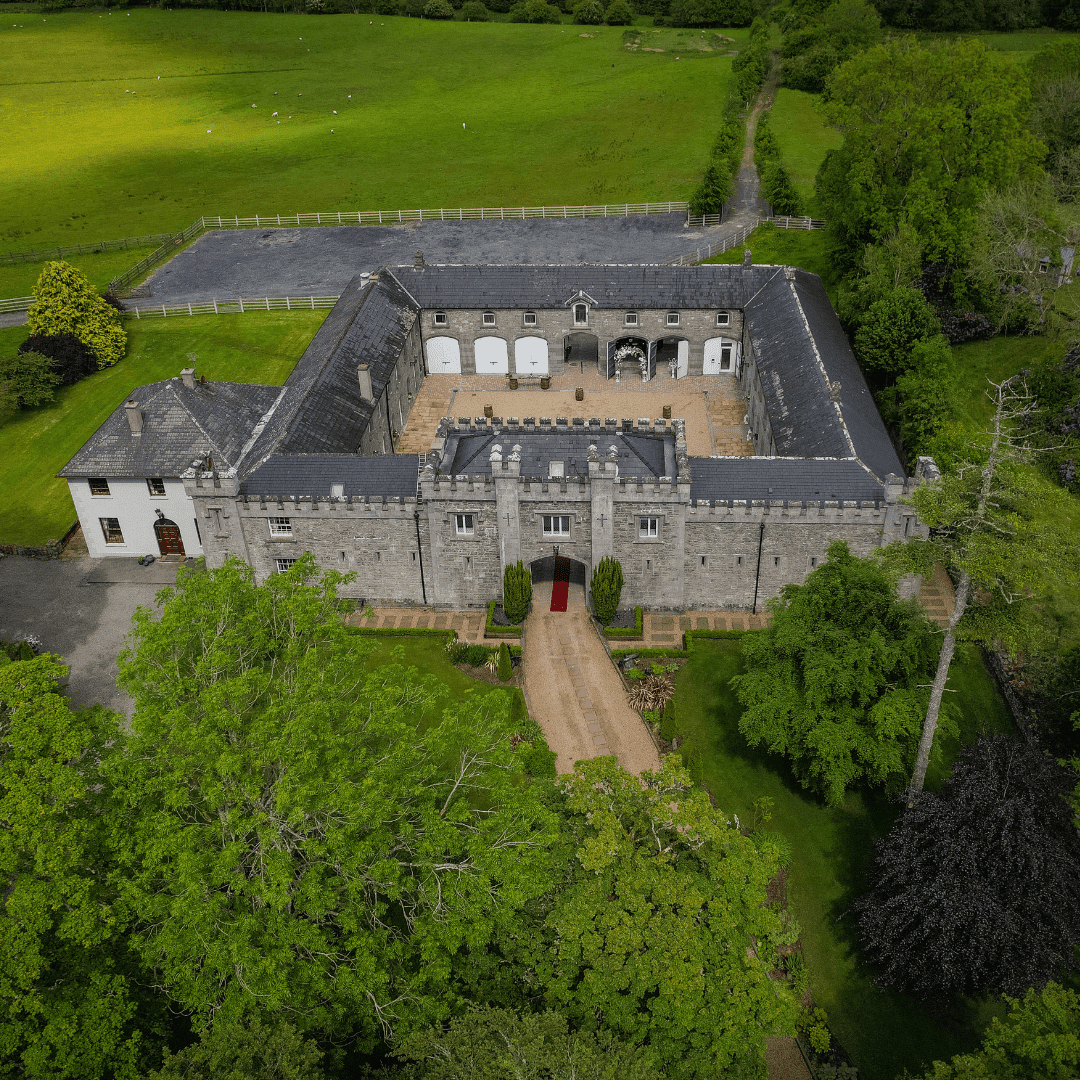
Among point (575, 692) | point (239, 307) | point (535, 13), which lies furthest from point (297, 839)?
point (535, 13)

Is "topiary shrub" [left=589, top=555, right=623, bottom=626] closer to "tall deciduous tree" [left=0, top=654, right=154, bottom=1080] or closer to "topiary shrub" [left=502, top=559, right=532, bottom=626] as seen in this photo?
"topiary shrub" [left=502, top=559, right=532, bottom=626]

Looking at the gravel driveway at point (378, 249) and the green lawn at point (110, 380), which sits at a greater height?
the gravel driveway at point (378, 249)

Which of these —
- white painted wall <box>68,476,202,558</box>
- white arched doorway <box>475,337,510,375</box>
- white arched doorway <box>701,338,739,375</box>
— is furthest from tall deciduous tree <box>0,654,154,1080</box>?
white arched doorway <box>701,338,739,375</box>

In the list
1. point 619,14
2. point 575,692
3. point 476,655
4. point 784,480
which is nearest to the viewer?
point 575,692

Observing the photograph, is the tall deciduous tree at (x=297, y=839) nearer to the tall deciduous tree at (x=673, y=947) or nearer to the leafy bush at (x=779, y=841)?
the tall deciduous tree at (x=673, y=947)

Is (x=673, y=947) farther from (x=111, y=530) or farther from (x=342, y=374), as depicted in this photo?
(x=342, y=374)

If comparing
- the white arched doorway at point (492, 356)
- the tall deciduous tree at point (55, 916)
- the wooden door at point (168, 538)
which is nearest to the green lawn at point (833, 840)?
the tall deciduous tree at point (55, 916)

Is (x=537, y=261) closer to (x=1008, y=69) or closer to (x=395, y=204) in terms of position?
(x=395, y=204)

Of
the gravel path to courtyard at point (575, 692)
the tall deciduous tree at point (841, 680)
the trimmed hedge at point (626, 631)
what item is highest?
the tall deciduous tree at point (841, 680)
